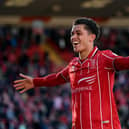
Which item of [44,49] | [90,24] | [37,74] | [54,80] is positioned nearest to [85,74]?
[90,24]

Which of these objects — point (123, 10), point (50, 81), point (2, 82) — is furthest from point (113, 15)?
point (50, 81)

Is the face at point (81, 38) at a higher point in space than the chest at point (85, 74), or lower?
higher

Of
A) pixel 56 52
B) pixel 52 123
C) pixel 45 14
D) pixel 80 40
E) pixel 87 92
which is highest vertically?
pixel 45 14

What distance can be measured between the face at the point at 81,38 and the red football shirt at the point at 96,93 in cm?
16

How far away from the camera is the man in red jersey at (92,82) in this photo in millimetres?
4426

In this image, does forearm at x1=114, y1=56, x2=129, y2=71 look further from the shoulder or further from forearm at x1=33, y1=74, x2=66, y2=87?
forearm at x1=33, y1=74, x2=66, y2=87

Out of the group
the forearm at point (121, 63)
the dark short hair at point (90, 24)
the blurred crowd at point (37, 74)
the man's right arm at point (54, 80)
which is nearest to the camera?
the forearm at point (121, 63)

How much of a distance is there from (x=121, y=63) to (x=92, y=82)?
1.36 feet

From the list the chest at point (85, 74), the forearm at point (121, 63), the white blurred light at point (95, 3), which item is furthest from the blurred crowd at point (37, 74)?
the forearm at point (121, 63)

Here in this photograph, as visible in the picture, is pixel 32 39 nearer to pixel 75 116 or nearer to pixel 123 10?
pixel 123 10

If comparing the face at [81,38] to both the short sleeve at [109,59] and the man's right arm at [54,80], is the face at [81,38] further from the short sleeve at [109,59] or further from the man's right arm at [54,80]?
the man's right arm at [54,80]

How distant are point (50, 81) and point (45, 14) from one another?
12726mm

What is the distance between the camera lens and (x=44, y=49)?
1867 centimetres

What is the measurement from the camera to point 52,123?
12398 millimetres
